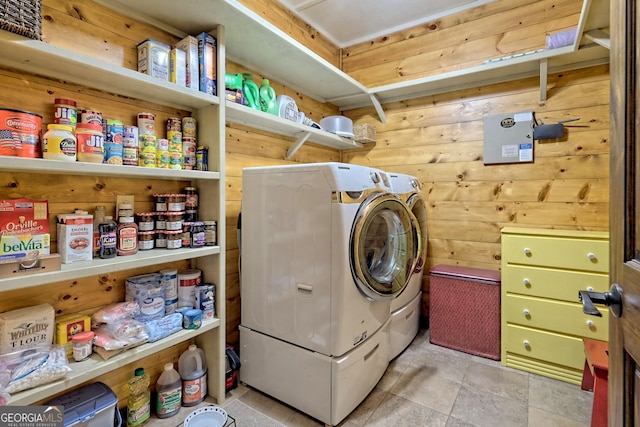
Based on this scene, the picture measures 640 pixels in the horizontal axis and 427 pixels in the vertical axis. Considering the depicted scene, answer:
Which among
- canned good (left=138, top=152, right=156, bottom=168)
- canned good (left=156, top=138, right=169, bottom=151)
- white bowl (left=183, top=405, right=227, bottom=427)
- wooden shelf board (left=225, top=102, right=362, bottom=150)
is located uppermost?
wooden shelf board (left=225, top=102, right=362, bottom=150)

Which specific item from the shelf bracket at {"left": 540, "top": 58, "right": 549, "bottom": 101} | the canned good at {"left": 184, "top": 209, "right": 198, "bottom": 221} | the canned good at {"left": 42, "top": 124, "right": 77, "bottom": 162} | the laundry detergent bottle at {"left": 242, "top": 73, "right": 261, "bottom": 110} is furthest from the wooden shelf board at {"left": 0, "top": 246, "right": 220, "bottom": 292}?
the shelf bracket at {"left": 540, "top": 58, "right": 549, "bottom": 101}

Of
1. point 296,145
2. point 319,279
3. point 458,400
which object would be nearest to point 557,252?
point 458,400

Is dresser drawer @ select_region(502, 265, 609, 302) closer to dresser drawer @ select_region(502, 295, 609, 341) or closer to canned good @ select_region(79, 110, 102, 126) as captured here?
dresser drawer @ select_region(502, 295, 609, 341)

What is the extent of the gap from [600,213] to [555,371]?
3.55 ft

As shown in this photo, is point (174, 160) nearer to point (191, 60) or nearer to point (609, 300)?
point (191, 60)

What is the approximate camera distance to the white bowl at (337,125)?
105 inches

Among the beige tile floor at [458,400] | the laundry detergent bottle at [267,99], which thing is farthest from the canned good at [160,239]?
the laundry detergent bottle at [267,99]

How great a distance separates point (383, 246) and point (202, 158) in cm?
114

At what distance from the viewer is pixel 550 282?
1902mm

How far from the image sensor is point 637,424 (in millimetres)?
643

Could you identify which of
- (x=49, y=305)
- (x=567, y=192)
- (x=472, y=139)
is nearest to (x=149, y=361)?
(x=49, y=305)

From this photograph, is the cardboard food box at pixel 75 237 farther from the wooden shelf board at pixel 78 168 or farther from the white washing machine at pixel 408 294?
the white washing machine at pixel 408 294

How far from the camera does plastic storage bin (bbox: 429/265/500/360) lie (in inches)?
83.5

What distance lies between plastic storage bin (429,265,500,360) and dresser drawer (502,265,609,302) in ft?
0.39
